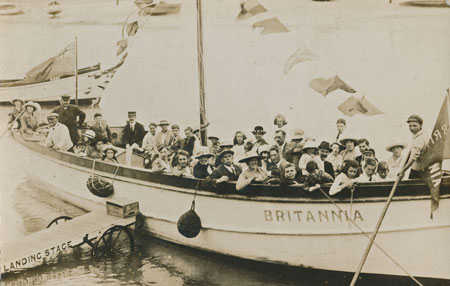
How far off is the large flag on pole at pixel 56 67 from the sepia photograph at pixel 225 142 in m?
0.02

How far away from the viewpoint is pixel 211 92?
4.09m

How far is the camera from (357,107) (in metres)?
3.92

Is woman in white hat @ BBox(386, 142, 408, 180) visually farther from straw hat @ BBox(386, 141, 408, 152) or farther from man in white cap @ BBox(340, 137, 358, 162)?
man in white cap @ BBox(340, 137, 358, 162)

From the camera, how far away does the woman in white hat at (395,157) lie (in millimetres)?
3819

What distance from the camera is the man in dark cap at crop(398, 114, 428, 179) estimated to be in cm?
379

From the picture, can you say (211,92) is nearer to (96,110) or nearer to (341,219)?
(96,110)

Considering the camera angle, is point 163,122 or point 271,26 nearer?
point 271,26

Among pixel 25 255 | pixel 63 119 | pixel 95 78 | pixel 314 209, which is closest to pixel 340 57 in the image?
pixel 314 209

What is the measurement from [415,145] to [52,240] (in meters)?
3.16

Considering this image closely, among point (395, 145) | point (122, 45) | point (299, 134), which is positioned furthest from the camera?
point (122, 45)

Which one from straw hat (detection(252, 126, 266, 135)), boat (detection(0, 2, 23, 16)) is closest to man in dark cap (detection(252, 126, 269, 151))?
straw hat (detection(252, 126, 266, 135))

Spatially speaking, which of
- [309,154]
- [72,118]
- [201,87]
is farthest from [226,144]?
[72,118]

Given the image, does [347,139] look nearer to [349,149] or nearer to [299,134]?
[349,149]

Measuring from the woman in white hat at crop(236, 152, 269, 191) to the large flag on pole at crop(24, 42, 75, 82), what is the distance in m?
1.78
